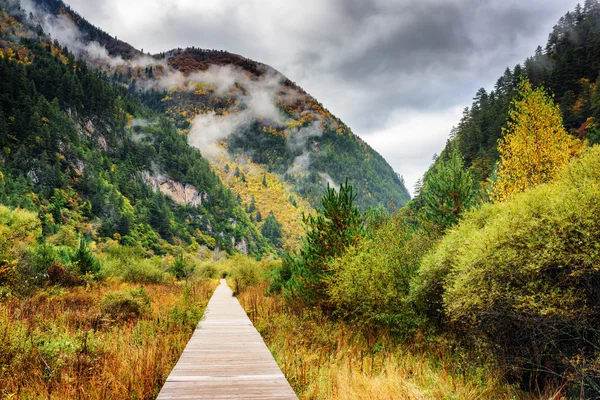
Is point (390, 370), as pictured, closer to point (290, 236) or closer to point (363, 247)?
point (363, 247)

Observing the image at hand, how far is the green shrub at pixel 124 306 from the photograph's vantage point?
1067 centimetres

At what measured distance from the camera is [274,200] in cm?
17950

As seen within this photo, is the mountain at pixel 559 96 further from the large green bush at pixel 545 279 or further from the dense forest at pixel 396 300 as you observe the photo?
the large green bush at pixel 545 279

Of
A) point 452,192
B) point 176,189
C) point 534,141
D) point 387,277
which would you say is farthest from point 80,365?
point 176,189

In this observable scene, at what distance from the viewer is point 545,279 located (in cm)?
545

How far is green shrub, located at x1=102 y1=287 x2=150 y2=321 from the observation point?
35.0 ft

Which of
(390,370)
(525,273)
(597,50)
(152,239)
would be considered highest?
(597,50)

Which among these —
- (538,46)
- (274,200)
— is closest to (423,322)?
(538,46)

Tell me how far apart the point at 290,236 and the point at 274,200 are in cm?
3665

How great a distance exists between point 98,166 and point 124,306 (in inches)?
3585

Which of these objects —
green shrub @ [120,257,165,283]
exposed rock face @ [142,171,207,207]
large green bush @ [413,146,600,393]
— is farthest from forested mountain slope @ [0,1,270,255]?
large green bush @ [413,146,600,393]

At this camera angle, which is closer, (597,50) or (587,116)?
(587,116)

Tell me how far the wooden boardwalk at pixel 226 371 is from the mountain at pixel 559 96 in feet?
158

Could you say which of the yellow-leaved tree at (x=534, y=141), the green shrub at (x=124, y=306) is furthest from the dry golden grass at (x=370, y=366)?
the yellow-leaved tree at (x=534, y=141)
